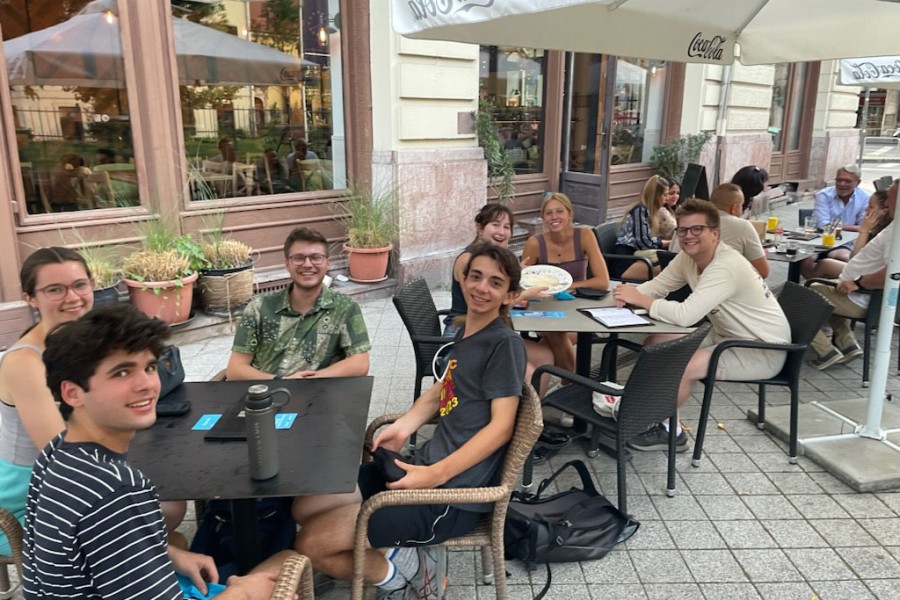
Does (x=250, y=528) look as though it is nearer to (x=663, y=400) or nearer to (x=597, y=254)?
(x=663, y=400)

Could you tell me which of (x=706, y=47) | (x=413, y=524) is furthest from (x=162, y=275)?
(x=706, y=47)

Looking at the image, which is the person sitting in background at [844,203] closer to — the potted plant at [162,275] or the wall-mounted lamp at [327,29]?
the wall-mounted lamp at [327,29]

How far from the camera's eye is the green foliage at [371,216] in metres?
6.59

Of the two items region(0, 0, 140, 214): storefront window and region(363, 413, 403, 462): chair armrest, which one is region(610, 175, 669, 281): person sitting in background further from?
region(0, 0, 140, 214): storefront window

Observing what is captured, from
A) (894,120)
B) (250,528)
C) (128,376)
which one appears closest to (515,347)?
(250,528)

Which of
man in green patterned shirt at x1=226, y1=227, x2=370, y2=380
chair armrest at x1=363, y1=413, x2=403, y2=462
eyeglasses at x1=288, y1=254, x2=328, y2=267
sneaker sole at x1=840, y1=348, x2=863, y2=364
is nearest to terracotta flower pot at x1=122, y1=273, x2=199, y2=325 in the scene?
man in green patterned shirt at x1=226, y1=227, x2=370, y2=380

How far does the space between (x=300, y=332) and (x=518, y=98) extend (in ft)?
22.9

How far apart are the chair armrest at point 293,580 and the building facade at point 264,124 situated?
163 inches

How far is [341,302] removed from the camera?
3100 mm

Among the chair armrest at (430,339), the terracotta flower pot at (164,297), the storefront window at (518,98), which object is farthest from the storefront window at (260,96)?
the chair armrest at (430,339)

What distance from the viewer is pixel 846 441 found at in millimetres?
3662

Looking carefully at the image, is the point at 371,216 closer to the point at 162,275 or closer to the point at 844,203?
the point at 162,275

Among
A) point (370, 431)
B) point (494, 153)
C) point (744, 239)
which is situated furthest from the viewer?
point (494, 153)

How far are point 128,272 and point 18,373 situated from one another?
339 cm
